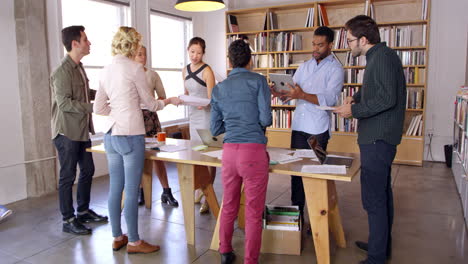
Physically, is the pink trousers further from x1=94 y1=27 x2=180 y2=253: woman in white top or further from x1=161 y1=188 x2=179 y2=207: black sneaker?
x1=161 y1=188 x2=179 y2=207: black sneaker

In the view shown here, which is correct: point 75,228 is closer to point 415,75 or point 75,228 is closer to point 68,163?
point 68,163

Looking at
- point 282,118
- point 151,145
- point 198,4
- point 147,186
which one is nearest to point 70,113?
point 151,145

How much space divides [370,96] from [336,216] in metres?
1.02

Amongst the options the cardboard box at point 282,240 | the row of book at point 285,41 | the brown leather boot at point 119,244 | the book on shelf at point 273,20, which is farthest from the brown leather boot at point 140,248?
the book on shelf at point 273,20

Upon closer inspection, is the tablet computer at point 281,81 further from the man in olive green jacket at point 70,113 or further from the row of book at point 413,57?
the row of book at point 413,57

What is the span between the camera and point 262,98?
87.8 inches

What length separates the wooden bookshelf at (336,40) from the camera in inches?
220

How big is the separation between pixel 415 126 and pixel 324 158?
3709mm

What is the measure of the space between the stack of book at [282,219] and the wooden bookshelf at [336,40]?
3.44 m

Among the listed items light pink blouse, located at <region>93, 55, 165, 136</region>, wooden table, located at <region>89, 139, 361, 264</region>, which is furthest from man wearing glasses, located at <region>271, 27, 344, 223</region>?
light pink blouse, located at <region>93, 55, 165, 136</region>

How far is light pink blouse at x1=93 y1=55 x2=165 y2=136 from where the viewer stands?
2.46 meters

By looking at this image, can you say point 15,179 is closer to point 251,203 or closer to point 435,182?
point 251,203

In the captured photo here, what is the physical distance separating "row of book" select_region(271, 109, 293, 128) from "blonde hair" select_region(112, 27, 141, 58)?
13.7 feet

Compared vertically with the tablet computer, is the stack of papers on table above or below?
below
